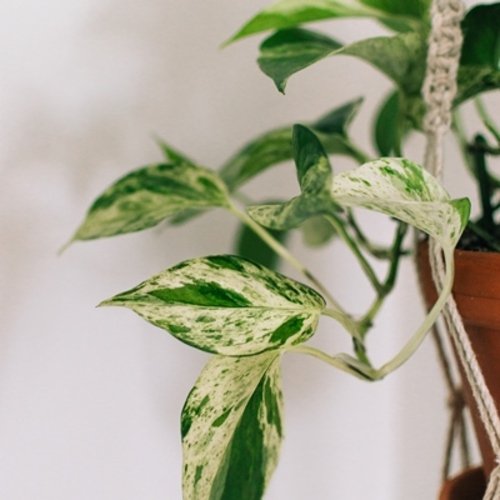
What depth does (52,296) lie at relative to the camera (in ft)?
2.18

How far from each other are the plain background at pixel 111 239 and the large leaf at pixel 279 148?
0.11m

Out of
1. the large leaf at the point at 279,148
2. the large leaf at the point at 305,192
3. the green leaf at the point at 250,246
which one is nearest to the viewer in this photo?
the large leaf at the point at 305,192

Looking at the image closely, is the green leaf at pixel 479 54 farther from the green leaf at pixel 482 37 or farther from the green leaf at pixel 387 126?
the green leaf at pixel 387 126

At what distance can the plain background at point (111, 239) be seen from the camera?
64 centimetres

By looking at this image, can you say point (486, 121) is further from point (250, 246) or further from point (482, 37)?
point (250, 246)

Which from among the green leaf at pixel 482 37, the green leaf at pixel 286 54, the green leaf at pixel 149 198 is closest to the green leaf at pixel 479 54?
the green leaf at pixel 482 37

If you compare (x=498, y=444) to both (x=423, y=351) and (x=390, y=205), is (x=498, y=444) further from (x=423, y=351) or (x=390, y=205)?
(x=423, y=351)

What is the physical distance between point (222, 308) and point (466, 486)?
31cm

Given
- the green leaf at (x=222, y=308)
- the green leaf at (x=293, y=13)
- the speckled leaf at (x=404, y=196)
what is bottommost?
the green leaf at (x=222, y=308)

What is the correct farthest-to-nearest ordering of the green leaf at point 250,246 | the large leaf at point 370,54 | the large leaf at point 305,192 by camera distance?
the green leaf at point 250,246
the large leaf at point 370,54
the large leaf at point 305,192

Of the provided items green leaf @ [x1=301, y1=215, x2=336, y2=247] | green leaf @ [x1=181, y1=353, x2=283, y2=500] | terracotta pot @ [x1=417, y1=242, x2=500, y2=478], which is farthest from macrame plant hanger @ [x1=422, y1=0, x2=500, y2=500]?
green leaf @ [x1=301, y1=215, x2=336, y2=247]

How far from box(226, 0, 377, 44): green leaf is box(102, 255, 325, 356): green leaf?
0.22 meters

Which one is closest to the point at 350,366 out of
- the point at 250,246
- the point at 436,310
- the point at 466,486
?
the point at 436,310

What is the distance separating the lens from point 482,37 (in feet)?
1.78
